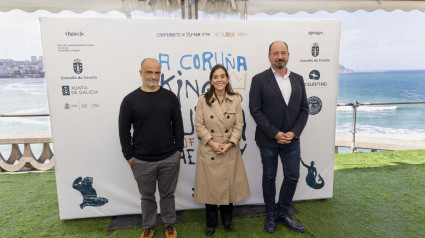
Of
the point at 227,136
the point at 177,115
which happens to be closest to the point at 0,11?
the point at 177,115

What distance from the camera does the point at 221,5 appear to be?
3.59m

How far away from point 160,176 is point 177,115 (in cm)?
55

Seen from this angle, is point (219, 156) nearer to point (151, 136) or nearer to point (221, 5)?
point (151, 136)

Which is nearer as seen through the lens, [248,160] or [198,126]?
[198,126]

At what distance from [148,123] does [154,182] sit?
0.54 meters

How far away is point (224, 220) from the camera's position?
2.57 metres

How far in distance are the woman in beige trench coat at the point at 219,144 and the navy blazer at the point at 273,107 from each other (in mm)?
174

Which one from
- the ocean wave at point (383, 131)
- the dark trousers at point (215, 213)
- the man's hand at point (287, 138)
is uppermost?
the man's hand at point (287, 138)

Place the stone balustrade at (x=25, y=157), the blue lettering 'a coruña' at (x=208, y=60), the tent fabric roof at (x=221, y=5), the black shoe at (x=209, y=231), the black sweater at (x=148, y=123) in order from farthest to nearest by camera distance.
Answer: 1. the stone balustrade at (x=25, y=157)
2. the tent fabric roof at (x=221, y=5)
3. the blue lettering 'a coruña' at (x=208, y=60)
4. the black shoe at (x=209, y=231)
5. the black sweater at (x=148, y=123)

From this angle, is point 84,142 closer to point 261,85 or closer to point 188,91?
point 188,91

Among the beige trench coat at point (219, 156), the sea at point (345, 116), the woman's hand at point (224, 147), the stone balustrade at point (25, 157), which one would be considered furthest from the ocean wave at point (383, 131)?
the woman's hand at point (224, 147)

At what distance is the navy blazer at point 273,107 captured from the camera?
2336 millimetres

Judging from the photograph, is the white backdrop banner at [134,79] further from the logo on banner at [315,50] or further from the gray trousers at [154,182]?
the gray trousers at [154,182]

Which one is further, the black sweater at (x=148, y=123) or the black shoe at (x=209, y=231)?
the black shoe at (x=209, y=231)
